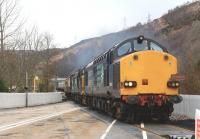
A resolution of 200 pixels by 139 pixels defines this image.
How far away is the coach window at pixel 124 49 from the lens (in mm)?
21114

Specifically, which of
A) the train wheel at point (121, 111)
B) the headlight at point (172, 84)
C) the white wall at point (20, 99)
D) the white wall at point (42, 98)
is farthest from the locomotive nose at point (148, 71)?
the white wall at point (42, 98)

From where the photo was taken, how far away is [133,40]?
69.9 ft

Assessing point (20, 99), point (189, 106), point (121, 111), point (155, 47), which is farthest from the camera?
point (20, 99)

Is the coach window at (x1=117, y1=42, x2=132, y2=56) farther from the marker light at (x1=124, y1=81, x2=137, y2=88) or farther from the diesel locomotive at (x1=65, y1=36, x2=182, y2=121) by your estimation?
the marker light at (x1=124, y1=81, x2=137, y2=88)

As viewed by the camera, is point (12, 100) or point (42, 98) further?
point (42, 98)

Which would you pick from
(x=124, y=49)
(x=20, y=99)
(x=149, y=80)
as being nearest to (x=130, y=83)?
(x=149, y=80)

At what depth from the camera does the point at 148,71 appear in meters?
20.3

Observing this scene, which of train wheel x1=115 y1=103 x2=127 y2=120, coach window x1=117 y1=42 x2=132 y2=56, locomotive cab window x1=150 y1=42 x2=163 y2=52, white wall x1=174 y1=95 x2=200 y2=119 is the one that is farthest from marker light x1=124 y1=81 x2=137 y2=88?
white wall x1=174 y1=95 x2=200 y2=119

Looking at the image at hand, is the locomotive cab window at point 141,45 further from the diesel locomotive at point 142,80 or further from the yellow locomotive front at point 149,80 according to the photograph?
the yellow locomotive front at point 149,80

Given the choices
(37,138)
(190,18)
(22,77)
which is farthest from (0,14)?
(190,18)

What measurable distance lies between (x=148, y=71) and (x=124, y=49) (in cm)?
163

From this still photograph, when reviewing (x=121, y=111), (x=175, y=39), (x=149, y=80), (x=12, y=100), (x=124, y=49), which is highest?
(x=175, y=39)

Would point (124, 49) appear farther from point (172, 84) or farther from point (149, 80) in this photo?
point (172, 84)

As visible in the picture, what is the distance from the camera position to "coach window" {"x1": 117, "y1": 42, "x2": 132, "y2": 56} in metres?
21.1
